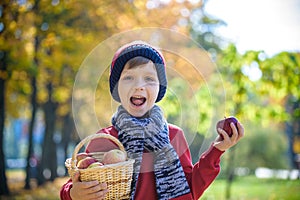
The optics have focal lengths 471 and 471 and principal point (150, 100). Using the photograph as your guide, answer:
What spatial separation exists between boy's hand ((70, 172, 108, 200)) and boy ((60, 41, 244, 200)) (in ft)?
0.43

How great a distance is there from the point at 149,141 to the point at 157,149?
2.3 inches

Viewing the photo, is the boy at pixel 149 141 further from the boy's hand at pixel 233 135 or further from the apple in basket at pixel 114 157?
the apple in basket at pixel 114 157

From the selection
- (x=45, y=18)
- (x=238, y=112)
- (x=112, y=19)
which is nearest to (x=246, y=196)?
(x=238, y=112)

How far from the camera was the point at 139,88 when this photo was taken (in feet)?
6.98

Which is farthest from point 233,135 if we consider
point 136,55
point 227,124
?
point 136,55

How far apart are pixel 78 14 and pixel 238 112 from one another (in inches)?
174

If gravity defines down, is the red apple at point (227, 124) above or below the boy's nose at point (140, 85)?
below

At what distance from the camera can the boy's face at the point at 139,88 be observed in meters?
2.15

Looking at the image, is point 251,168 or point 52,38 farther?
point 251,168

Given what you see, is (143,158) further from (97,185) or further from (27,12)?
(27,12)

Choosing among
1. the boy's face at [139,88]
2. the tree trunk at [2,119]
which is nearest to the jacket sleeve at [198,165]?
the boy's face at [139,88]

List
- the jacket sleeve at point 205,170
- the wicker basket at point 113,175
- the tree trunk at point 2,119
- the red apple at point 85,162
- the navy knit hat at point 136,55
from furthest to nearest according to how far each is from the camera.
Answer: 1. the tree trunk at point 2,119
2. the navy knit hat at point 136,55
3. the jacket sleeve at point 205,170
4. the red apple at point 85,162
5. the wicker basket at point 113,175

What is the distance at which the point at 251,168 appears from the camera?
55.7 ft

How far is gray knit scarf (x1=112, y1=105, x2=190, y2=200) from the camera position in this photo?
82.1 inches
